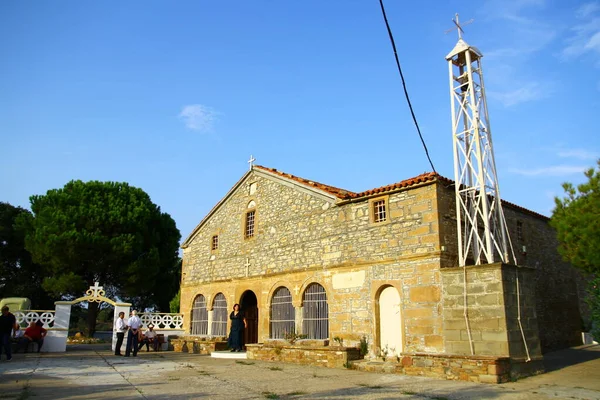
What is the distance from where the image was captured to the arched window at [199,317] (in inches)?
770

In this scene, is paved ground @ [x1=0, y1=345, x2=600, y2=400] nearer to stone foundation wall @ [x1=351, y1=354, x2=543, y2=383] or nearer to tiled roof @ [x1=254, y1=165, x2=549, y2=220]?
stone foundation wall @ [x1=351, y1=354, x2=543, y2=383]

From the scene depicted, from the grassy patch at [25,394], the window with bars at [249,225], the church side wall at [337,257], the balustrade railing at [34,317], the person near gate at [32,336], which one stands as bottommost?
the grassy patch at [25,394]

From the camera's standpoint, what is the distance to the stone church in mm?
10289

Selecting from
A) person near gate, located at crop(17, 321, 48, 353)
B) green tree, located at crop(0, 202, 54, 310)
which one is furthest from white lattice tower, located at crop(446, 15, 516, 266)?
green tree, located at crop(0, 202, 54, 310)

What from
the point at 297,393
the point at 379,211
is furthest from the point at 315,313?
the point at 297,393

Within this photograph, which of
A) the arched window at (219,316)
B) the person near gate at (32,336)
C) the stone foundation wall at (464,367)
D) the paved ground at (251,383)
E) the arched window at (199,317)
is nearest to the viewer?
the paved ground at (251,383)

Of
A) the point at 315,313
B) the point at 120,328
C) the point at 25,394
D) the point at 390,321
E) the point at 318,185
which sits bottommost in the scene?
A: the point at 25,394

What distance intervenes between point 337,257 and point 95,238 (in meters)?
16.7

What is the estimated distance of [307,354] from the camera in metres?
12.9

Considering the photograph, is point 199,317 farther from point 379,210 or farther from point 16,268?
point 16,268

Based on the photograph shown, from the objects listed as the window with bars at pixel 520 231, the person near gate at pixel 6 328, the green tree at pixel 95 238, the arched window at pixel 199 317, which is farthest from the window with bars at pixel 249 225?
the green tree at pixel 95 238

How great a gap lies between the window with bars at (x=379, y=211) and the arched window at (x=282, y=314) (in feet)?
14.9

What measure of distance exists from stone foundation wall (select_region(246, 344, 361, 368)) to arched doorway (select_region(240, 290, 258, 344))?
3.54 metres

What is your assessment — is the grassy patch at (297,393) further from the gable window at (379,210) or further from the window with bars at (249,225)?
the window with bars at (249,225)
